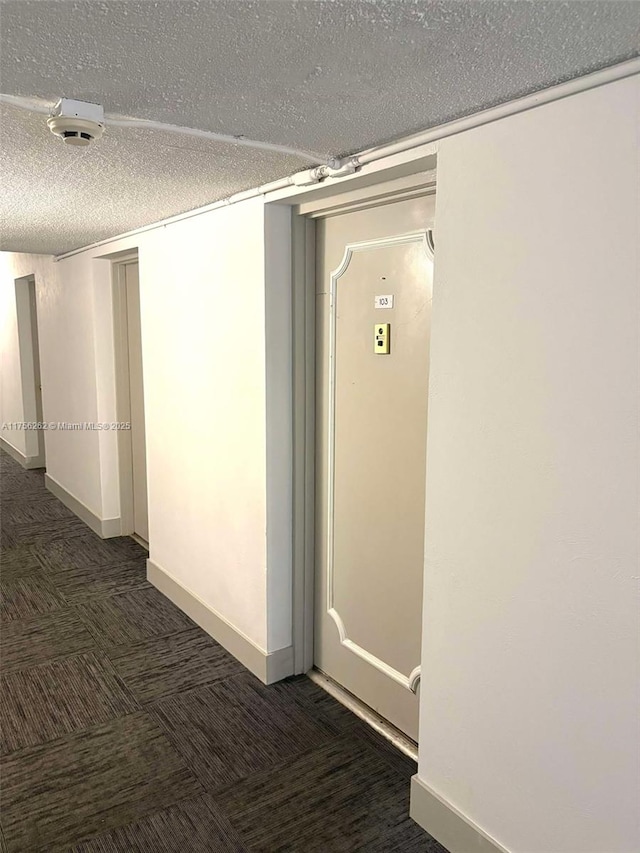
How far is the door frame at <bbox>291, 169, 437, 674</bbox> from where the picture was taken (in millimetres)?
2707

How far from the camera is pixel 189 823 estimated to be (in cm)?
214

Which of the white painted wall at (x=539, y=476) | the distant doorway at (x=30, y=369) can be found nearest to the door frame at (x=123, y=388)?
the distant doorway at (x=30, y=369)

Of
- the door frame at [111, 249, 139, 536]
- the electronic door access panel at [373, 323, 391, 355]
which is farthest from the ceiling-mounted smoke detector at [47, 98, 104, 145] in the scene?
the door frame at [111, 249, 139, 536]

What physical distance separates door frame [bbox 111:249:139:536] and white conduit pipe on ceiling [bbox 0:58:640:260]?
1.99 m

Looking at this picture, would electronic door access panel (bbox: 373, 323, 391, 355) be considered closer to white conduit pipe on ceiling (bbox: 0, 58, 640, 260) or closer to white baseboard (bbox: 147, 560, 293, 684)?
white conduit pipe on ceiling (bbox: 0, 58, 640, 260)

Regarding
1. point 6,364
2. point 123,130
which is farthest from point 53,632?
point 6,364

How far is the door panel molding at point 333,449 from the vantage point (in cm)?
234

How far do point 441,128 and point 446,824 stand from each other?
2041 millimetres

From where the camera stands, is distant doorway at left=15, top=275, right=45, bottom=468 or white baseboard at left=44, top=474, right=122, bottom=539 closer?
white baseboard at left=44, top=474, right=122, bottom=539

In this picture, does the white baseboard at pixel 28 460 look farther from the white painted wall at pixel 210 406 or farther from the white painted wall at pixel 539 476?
the white painted wall at pixel 539 476

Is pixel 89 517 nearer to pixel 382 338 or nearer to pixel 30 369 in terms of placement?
pixel 30 369

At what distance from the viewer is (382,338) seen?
7.99 feet

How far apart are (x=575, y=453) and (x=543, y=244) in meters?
0.51

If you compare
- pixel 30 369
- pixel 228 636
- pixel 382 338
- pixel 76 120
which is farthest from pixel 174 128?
pixel 30 369
